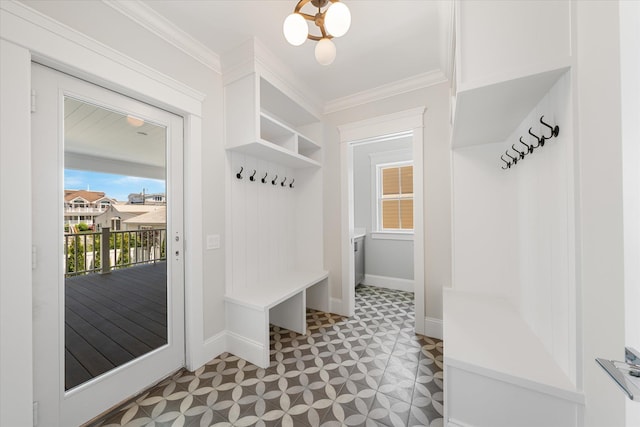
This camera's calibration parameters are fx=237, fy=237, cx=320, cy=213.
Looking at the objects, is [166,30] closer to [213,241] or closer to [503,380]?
[213,241]

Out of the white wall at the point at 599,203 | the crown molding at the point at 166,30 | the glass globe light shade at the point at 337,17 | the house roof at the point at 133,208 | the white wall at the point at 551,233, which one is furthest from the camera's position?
the house roof at the point at 133,208

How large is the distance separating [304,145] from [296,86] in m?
0.71

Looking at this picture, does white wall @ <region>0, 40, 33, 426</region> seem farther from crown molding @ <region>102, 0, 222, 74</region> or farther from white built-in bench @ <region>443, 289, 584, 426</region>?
white built-in bench @ <region>443, 289, 584, 426</region>

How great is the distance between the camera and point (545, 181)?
1.22 metres

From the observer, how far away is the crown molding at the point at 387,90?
7.82 ft

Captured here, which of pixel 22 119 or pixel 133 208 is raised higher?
pixel 22 119

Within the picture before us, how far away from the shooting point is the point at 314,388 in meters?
1.70

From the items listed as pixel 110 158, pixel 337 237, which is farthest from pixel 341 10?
pixel 337 237

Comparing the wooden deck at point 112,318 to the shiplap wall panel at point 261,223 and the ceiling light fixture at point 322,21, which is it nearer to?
the shiplap wall panel at point 261,223

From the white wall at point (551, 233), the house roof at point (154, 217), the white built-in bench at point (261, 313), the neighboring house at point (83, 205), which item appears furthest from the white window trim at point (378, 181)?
the neighboring house at point (83, 205)

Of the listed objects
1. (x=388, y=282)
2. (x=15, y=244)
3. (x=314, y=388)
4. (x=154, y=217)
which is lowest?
(x=314, y=388)

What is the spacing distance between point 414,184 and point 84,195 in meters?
2.69

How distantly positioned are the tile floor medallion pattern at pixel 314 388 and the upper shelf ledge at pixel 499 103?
1.81 metres

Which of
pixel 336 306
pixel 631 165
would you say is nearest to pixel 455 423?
pixel 631 165
